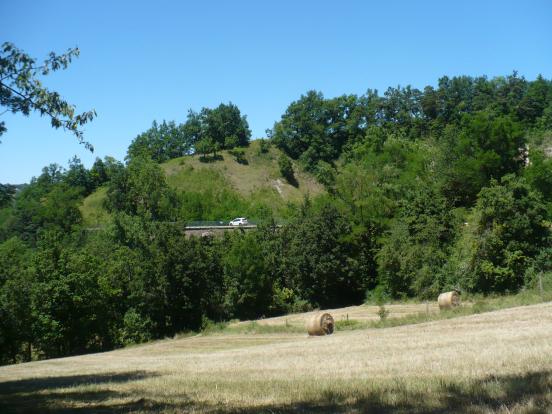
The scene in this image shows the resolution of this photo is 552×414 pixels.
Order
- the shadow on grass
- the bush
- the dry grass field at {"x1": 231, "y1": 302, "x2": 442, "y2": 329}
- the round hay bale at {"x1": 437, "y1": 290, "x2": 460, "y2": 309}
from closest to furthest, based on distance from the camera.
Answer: the shadow on grass
the round hay bale at {"x1": 437, "y1": 290, "x2": 460, "y2": 309}
the dry grass field at {"x1": 231, "y1": 302, "x2": 442, "y2": 329}
the bush

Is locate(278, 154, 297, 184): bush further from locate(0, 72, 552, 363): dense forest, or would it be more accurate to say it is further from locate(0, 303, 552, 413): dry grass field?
locate(0, 303, 552, 413): dry grass field

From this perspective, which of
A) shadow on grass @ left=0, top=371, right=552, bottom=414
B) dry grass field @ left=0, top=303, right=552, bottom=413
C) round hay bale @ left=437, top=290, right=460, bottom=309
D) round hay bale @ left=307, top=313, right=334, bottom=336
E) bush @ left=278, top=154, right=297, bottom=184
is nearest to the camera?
shadow on grass @ left=0, top=371, right=552, bottom=414

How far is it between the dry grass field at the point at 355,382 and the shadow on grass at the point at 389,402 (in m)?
0.02

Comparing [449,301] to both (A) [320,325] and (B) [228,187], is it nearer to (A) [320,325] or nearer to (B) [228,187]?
(A) [320,325]

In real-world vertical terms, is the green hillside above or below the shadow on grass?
above

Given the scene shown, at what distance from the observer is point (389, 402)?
9.58m

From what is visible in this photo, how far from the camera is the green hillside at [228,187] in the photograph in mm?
112062

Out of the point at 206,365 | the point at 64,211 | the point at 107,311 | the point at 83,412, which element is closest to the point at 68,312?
the point at 107,311

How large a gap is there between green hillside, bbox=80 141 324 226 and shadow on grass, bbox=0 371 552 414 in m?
93.7

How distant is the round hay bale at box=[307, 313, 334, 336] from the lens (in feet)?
105

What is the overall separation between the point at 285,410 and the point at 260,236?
5858cm

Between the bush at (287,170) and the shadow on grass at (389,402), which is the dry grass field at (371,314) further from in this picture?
the bush at (287,170)

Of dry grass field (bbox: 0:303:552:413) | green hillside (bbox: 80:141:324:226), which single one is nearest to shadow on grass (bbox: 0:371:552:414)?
dry grass field (bbox: 0:303:552:413)

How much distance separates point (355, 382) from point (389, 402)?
Result: 3.12m
